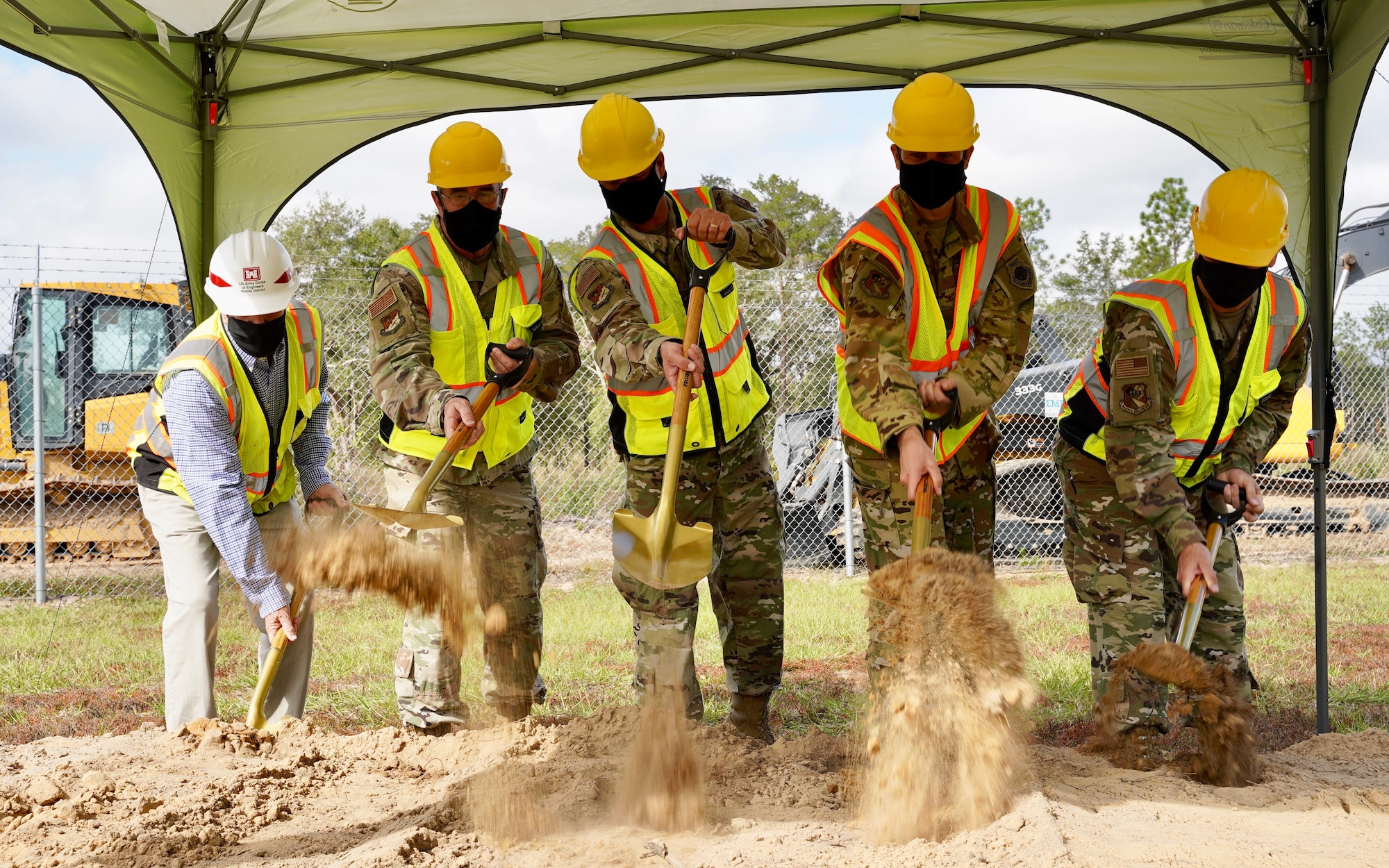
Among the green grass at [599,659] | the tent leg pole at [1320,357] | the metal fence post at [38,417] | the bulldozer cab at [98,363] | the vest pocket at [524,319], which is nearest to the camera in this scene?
the vest pocket at [524,319]

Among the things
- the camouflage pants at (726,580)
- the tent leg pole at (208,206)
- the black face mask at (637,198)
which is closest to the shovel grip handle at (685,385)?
the camouflage pants at (726,580)

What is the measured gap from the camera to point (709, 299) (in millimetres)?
3682

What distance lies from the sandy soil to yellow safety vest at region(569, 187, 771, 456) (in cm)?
108

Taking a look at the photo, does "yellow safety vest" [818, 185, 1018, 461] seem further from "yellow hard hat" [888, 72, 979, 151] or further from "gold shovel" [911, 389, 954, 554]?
"gold shovel" [911, 389, 954, 554]

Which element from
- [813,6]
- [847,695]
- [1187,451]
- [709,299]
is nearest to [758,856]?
[709,299]

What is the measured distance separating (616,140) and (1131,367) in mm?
1947

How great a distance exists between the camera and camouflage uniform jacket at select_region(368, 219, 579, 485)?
357 cm

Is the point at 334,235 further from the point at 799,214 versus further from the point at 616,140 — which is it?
the point at 616,140

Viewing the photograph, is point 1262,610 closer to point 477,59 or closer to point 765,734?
point 765,734

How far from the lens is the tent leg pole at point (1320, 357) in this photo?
423 centimetres

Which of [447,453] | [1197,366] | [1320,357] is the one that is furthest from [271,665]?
[1320,357]

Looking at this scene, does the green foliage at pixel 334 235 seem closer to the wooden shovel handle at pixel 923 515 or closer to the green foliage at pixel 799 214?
the green foliage at pixel 799 214

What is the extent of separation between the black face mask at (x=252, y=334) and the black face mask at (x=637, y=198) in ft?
4.34

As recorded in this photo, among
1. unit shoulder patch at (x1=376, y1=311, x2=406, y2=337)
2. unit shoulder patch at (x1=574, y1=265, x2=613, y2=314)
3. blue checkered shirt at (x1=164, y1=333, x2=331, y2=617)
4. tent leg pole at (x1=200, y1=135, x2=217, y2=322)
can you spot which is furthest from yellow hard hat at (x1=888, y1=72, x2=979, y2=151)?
tent leg pole at (x1=200, y1=135, x2=217, y2=322)
